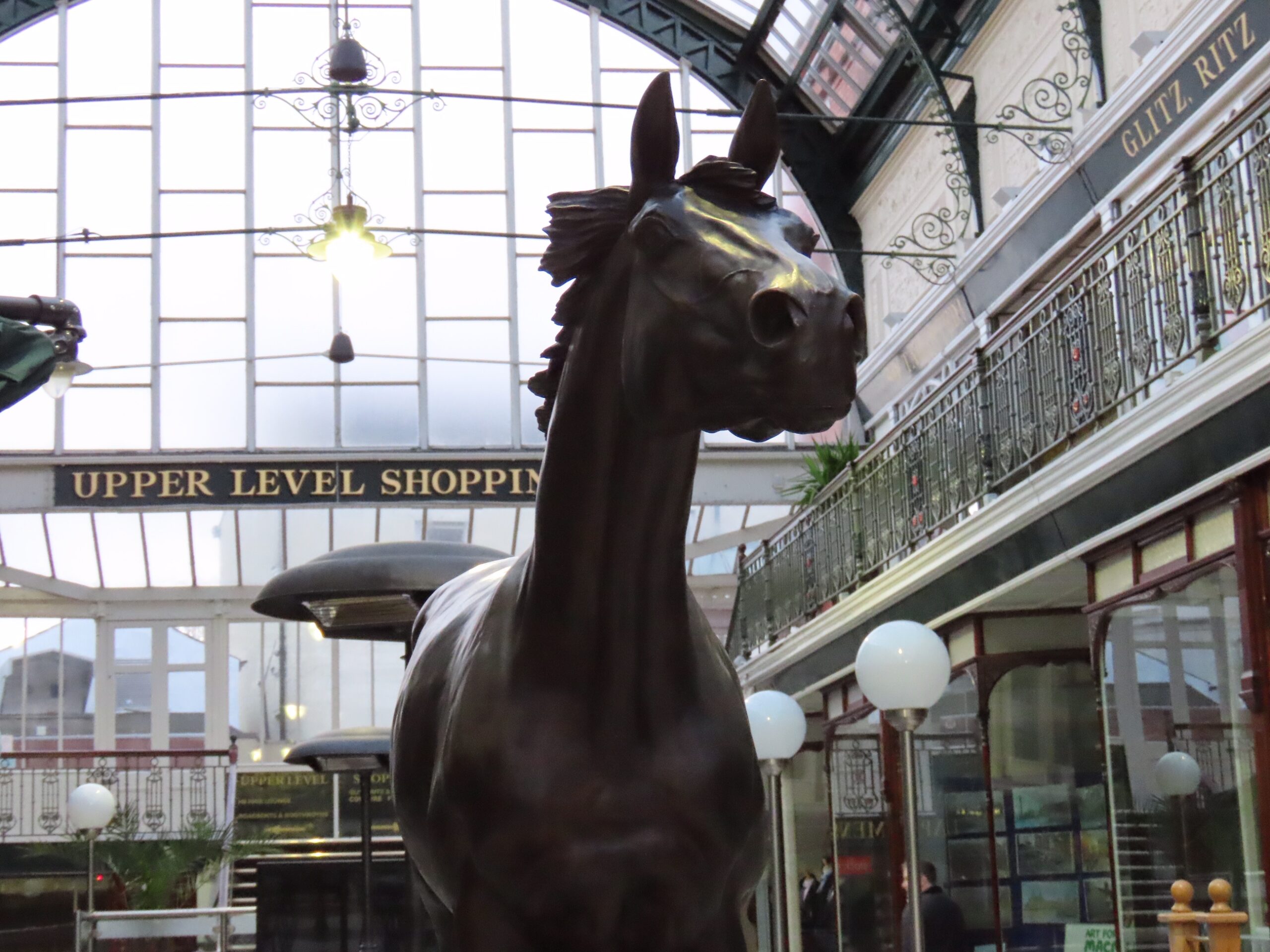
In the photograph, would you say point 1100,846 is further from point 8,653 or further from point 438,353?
point 8,653

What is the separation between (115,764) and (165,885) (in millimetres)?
4178

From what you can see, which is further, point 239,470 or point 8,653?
point 8,653

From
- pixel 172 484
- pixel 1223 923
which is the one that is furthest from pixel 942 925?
pixel 172 484

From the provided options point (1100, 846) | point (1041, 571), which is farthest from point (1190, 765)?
point (1100, 846)

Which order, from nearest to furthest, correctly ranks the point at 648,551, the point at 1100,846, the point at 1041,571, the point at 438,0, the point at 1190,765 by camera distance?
1. the point at 648,551
2. the point at 1190,765
3. the point at 1041,571
4. the point at 1100,846
5. the point at 438,0

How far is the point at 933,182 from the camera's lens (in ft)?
60.7

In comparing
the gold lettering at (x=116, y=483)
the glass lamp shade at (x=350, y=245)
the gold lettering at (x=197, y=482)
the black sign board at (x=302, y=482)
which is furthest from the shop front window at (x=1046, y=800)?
the gold lettering at (x=116, y=483)

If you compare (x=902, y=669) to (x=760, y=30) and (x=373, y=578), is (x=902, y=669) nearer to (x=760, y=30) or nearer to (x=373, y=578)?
(x=373, y=578)

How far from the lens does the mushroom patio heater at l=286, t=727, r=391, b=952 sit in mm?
6945

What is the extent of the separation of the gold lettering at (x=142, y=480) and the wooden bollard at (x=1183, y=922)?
1908cm

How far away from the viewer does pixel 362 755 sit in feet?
25.6

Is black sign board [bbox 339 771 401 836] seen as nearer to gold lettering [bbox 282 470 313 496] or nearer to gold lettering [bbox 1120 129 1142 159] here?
gold lettering [bbox 282 470 313 496]

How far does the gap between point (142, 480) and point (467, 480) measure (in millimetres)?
4583

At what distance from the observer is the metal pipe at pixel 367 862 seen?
20.0 feet
